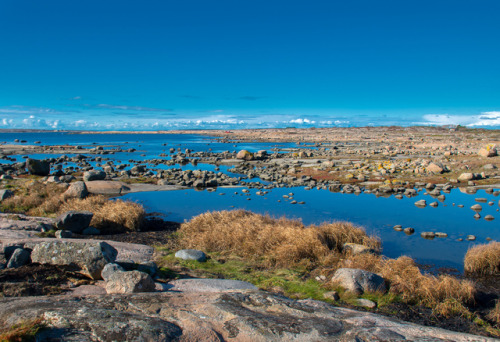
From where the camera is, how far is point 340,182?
105 ft

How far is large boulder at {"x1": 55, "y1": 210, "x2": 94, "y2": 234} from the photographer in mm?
16031

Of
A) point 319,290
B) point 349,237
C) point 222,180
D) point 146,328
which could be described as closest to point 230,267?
point 319,290

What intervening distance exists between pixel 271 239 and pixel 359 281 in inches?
169

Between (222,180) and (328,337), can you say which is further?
(222,180)

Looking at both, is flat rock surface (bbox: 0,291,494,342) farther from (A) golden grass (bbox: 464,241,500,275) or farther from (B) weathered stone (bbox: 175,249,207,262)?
(A) golden grass (bbox: 464,241,500,275)

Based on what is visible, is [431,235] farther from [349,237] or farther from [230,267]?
[230,267]

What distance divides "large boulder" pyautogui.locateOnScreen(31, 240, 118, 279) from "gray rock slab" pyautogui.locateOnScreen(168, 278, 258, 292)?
6.52 feet

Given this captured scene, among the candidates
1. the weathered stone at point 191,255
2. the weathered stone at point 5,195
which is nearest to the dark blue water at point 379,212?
the weathered stone at point 191,255

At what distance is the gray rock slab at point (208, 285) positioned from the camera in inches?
380

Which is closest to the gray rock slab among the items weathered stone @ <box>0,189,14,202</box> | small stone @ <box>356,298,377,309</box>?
small stone @ <box>356,298,377,309</box>

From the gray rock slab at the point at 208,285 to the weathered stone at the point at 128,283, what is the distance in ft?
4.49

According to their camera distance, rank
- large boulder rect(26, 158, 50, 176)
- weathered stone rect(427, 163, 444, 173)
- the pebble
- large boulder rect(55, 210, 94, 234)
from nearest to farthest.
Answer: large boulder rect(55, 210, 94, 234)
the pebble
weathered stone rect(427, 163, 444, 173)
large boulder rect(26, 158, 50, 176)

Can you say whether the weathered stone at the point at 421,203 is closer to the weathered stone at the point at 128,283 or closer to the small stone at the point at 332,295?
the small stone at the point at 332,295

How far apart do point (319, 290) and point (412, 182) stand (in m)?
23.5
